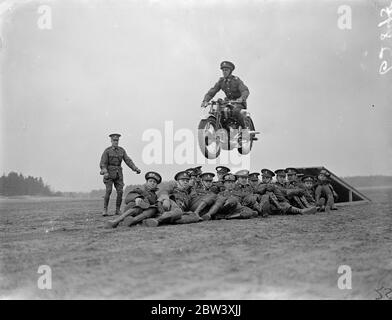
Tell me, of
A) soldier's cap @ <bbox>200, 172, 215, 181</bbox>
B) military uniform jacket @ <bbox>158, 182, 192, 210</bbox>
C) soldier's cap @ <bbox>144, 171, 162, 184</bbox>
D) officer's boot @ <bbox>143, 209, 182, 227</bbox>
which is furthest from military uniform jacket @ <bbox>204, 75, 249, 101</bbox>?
officer's boot @ <bbox>143, 209, 182, 227</bbox>

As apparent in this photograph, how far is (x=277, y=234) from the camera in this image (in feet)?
12.5

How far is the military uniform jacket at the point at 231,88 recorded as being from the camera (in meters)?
6.06

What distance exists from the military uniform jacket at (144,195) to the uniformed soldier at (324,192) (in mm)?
2945

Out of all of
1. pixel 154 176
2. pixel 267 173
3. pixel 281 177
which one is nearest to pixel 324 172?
pixel 281 177

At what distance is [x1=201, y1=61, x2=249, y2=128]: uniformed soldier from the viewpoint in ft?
19.8

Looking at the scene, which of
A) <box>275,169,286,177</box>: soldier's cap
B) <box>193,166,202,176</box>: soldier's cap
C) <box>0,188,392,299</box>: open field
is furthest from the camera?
<box>275,169,286,177</box>: soldier's cap

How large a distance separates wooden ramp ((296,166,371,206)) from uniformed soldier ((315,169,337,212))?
0.66 feet

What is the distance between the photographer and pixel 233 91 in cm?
625

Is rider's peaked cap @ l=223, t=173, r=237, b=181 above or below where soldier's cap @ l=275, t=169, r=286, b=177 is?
below

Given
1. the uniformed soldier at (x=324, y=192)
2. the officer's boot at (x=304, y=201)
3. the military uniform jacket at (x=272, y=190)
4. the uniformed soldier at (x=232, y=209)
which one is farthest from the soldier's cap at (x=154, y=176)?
the uniformed soldier at (x=324, y=192)

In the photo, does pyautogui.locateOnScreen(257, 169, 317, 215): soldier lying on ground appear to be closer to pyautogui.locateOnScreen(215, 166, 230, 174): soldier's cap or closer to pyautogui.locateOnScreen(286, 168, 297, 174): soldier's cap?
pyautogui.locateOnScreen(215, 166, 230, 174): soldier's cap

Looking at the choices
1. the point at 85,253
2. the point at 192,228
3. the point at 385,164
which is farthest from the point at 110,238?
the point at 385,164

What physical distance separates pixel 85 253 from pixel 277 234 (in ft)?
5.78
